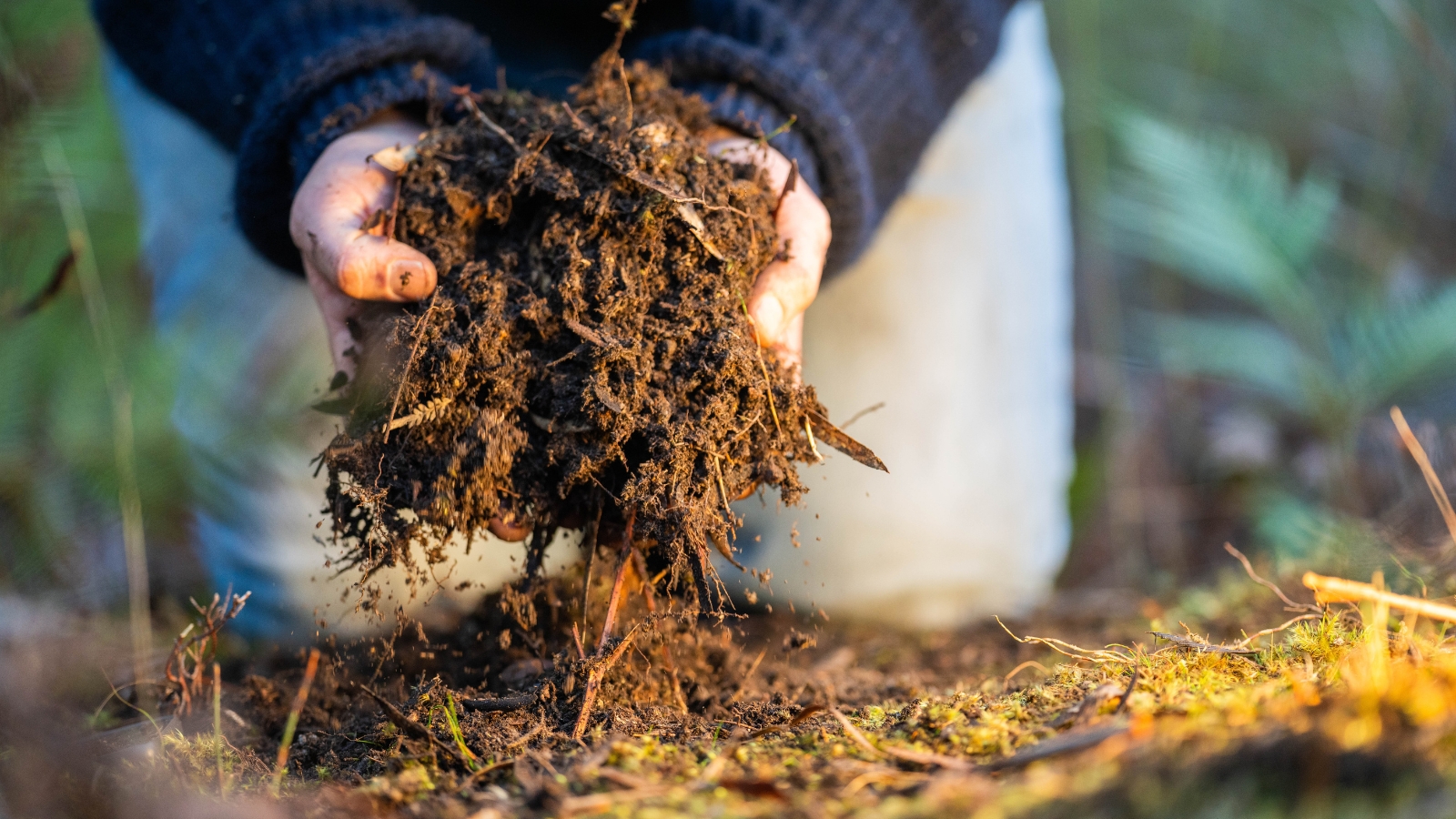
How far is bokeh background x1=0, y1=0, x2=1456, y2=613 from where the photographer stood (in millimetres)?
2188

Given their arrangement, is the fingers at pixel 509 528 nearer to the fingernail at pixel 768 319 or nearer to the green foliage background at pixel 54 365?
the fingernail at pixel 768 319

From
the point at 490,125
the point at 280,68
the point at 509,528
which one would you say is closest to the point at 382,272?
the point at 490,125

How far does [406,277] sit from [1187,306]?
190 inches

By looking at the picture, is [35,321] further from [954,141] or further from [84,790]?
[954,141]

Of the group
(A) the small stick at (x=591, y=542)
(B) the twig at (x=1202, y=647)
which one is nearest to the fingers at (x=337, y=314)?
(A) the small stick at (x=591, y=542)

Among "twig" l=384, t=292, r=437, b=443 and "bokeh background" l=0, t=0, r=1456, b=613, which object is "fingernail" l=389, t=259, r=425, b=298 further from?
"bokeh background" l=0, t=0, r=1456, b=613

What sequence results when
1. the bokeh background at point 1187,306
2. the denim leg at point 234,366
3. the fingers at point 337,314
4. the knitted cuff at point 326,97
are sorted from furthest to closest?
the denim leg at point 234,366, the bokeh background at point 1187,306, the knitted cuff at point 326,97, the fingers at point 337,314

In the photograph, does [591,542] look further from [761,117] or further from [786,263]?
[761,117]

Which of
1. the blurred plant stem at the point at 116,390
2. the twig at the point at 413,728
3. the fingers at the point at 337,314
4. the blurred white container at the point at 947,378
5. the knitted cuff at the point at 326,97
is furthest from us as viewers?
the blurred white container at the point at 947,378

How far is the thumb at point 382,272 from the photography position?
1.35 metres

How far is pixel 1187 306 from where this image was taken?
505cm

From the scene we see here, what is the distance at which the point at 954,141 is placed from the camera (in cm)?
276

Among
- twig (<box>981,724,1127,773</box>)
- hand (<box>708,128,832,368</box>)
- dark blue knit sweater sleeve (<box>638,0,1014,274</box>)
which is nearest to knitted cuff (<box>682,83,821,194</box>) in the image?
dark blue knit sweater sleeve (<box>638,0,1014,274</box>)

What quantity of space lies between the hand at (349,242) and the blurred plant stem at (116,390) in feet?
2.90
